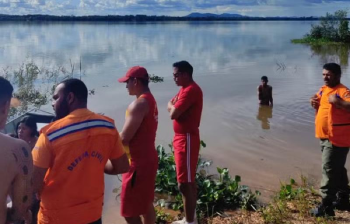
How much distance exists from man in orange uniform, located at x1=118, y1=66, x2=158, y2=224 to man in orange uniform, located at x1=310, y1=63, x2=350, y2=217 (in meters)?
1.95

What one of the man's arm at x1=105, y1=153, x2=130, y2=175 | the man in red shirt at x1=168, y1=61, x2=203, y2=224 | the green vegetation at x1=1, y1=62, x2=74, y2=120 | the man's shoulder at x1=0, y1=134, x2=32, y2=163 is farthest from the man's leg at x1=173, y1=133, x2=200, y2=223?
the green vegetation at x1=1, y1=62, x2=74, y2=120

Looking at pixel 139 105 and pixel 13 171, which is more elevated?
pixel 139 105

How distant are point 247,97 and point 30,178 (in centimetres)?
1221

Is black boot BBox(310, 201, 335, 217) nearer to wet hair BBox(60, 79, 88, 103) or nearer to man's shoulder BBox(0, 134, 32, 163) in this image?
wet hair BBox(60, 79, 88, 103)

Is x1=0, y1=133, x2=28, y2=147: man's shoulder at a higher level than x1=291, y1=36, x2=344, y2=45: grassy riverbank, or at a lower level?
higher

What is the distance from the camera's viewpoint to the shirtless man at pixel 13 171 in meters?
2.14

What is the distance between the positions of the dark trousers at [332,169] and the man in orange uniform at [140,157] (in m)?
1.97

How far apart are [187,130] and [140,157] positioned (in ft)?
2.93

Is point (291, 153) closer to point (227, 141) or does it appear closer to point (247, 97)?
point (227, 141)

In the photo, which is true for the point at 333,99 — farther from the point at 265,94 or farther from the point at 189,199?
the point at 265,94

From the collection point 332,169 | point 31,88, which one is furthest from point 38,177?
point 31,88

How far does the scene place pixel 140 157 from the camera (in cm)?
334

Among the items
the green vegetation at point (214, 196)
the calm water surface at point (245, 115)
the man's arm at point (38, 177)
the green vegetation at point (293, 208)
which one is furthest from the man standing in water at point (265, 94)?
the man's arm at point (38, 177)

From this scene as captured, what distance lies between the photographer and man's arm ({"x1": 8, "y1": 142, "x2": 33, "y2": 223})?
2.19 metres
